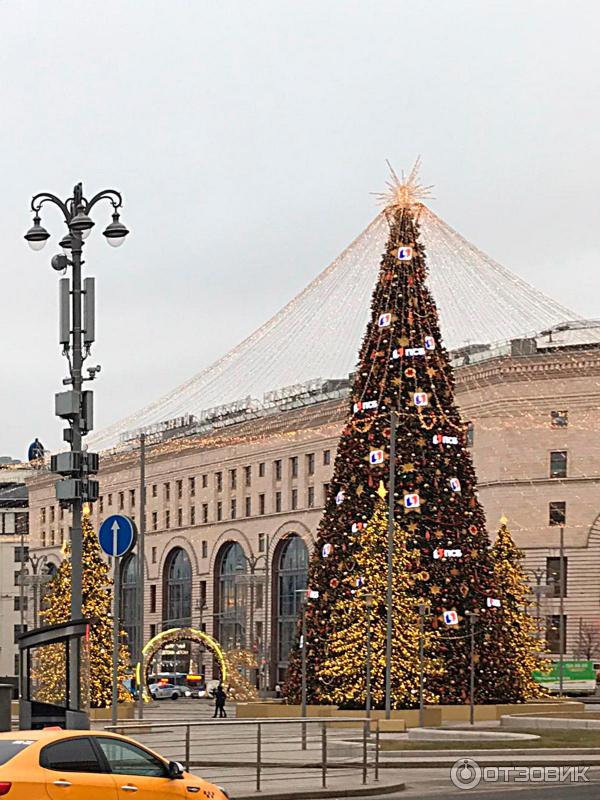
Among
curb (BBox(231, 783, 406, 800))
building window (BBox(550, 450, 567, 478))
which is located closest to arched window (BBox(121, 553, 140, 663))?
building window (BBox(550, 450, 567, 478))

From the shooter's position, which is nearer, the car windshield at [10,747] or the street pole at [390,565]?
the car windshield at [10,747]

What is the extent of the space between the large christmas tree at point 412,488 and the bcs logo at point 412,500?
0.13 feet

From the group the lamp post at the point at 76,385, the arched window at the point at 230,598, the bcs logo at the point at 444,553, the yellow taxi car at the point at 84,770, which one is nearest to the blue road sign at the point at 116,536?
the lamp post at the point at 76,385

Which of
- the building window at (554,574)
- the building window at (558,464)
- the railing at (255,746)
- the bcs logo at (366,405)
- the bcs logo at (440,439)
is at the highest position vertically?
the bcs logo at (366,405)

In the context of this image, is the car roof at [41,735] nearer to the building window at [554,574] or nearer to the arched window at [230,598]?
the building window at [554,574]

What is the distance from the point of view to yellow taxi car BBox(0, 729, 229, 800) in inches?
623

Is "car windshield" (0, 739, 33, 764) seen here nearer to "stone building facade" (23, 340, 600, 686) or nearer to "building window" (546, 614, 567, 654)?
"stone building facade" (23, 340, 600, 686)

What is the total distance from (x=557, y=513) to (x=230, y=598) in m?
25.3

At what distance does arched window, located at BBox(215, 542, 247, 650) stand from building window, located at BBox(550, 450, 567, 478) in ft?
69.8

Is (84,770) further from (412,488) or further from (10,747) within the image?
(412,488)

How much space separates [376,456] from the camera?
4941cm

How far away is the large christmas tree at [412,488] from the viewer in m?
49.2

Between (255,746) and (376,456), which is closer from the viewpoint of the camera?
(255,746)

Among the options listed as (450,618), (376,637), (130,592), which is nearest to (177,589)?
(130,592)
